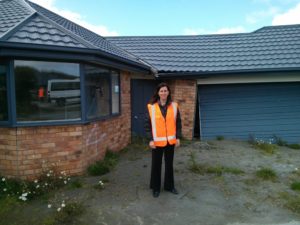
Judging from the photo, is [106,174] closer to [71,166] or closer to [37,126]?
[71,166]

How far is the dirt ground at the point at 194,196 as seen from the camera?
3824 millimetres

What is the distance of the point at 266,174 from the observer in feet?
18.2

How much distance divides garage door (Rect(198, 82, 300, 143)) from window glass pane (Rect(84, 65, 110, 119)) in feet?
12.4

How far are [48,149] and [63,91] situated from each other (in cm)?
108

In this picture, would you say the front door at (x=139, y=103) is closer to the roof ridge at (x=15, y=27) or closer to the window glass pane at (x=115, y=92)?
the window glass pane at (x=115, y=92)

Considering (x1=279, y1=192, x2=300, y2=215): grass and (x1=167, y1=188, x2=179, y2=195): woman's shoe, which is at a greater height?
(x1=167, y1=188, x2=179, y2=195): woman's shoe

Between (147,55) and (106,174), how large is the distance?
5497mm

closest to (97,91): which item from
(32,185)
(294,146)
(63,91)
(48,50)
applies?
(63,91)

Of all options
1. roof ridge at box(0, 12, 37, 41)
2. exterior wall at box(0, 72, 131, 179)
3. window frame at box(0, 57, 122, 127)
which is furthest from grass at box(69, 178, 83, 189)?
roof ridge at box(0, 12, 37, 41)

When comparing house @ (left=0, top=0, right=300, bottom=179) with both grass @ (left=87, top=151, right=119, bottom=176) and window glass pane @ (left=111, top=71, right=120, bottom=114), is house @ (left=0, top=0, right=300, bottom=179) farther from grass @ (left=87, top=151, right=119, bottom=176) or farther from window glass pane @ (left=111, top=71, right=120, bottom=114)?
grass @ (left=87, top=151, right=119, bottom=176)

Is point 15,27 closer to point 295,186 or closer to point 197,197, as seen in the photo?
point 197,197

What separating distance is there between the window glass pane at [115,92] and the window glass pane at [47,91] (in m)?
1.74

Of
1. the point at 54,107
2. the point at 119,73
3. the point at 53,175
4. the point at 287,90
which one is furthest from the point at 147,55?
the point at 53,175

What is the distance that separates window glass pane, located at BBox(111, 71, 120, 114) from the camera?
701 cm
